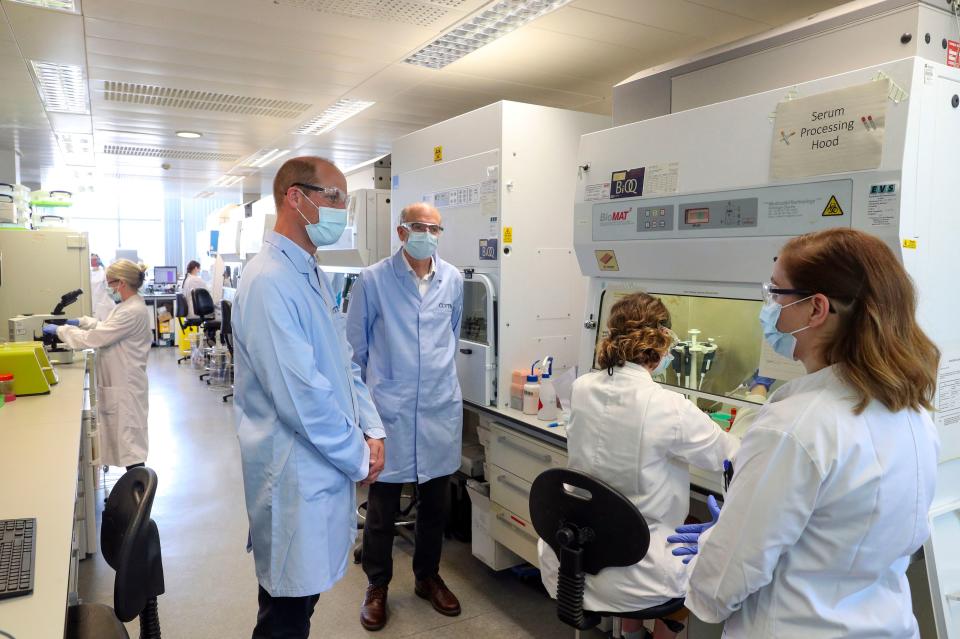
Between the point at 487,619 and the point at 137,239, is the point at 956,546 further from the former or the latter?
the point at 137,239

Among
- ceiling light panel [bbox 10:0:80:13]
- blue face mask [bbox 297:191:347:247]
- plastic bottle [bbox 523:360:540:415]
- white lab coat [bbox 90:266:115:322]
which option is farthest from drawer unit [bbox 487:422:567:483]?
white lab coat [bbox 90:266:115:322]

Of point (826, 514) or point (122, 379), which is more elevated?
point (826, 514)

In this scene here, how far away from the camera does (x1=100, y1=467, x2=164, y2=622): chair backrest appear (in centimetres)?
134

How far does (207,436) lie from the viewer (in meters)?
5.31

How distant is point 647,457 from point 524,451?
3.19 feet

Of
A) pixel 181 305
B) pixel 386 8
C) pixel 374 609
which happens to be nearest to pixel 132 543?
pixel 374 609

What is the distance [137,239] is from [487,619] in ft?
38.2

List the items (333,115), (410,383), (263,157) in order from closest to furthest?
1. (410,383)
2. (333,115)
3. (263,157)

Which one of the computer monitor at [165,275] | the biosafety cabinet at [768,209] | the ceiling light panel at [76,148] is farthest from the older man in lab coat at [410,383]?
the computer monitor at [165,275]

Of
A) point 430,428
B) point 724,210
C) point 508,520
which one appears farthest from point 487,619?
point 724,210

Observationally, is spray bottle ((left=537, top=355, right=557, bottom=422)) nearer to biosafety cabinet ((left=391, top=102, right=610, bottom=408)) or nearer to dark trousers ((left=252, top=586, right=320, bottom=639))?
biosafety cabinet ((left=391, top=102, right=610, bottom=408))

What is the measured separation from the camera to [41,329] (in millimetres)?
3758

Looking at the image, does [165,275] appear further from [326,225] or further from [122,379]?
[326,225]

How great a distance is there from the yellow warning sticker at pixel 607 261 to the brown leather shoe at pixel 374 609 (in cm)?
160
